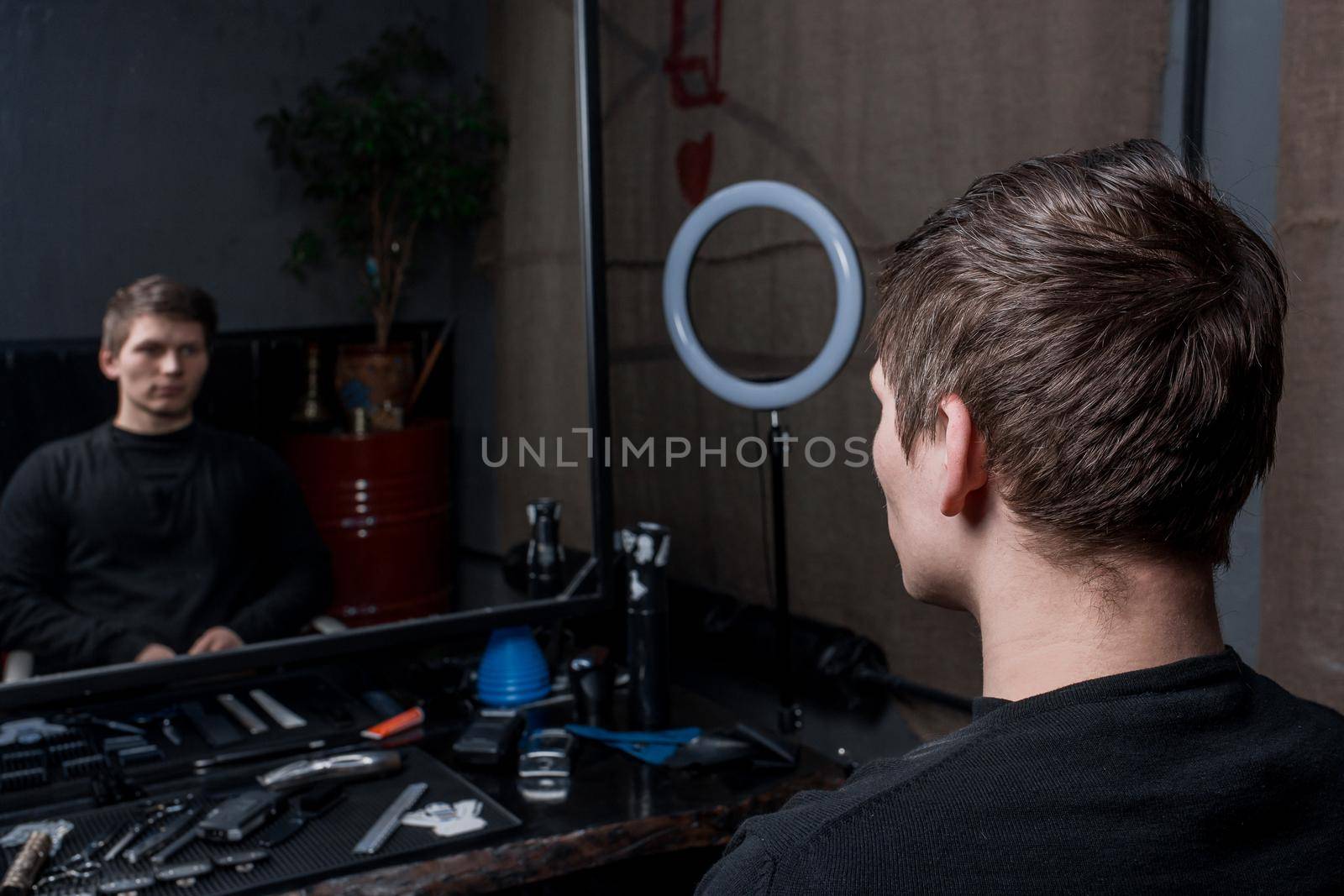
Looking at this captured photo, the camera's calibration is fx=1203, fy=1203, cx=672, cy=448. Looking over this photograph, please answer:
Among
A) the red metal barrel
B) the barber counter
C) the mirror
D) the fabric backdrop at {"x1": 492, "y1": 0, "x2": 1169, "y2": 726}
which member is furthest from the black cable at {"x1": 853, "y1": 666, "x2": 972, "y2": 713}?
the red metal barrel

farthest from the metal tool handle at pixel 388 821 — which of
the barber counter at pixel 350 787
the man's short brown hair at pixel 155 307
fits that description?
the man's short brown hair at pixel 155 307

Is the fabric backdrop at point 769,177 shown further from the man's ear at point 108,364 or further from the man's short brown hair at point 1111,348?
the man's short brown hair at point 1111,348

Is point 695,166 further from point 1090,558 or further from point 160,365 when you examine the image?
point 1090,558

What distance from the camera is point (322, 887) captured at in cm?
114

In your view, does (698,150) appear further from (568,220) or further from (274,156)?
(274,156)

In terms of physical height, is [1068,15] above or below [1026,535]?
above

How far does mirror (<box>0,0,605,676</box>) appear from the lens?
1334 millimetres

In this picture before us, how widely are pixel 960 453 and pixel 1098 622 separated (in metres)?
0.12


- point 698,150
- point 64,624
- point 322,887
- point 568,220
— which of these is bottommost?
point 322,887

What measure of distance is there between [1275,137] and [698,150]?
3.40ft

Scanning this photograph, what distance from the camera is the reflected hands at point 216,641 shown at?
1432 millimetres

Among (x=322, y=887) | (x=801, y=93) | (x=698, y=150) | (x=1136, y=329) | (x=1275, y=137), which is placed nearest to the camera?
(x=1136, y=329)

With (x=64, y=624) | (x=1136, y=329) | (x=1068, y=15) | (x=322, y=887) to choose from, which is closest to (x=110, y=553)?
(x=64, y=624)

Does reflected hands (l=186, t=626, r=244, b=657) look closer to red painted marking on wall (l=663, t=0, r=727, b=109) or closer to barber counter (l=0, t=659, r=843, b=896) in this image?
barber counter (l=0, t=659, r=843, b=896)
